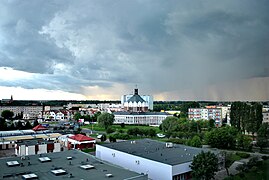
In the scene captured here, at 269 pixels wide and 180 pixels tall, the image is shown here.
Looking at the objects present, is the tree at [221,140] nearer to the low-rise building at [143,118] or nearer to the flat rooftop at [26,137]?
the flat rooftop at [26,137]

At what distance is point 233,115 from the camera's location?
8273mm

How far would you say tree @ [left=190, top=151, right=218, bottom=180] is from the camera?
3348mm

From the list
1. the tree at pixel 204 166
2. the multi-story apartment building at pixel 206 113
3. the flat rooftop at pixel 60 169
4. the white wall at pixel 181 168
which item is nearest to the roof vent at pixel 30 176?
the flat rooftop at pixel 60 169


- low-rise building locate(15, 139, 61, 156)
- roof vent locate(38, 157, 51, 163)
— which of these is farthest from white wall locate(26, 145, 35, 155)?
roof vent locate(38, 157, 51, 163)

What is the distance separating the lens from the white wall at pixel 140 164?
3.50 m

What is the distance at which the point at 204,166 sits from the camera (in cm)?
335

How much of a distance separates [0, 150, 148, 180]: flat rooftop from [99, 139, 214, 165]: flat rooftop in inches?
35.9

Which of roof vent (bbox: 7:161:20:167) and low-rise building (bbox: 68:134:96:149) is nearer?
roof vent (bbox: 7:161:20:167)

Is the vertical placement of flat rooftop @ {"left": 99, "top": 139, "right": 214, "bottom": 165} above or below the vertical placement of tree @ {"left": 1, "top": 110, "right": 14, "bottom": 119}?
below

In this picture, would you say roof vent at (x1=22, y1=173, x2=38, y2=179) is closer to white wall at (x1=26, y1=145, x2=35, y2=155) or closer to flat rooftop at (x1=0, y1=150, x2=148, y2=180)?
flat rooftop at (x1=0, y1=150, x2=148, y2=180)

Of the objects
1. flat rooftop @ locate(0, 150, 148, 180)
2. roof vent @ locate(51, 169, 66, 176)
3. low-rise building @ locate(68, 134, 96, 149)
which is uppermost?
roof vent @ locate(51, 169, 66, 176)

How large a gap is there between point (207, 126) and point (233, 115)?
4.77 feet

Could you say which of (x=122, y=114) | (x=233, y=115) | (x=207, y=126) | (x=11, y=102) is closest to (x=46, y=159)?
(x=233, y=115)

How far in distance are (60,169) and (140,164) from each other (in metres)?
1.32
